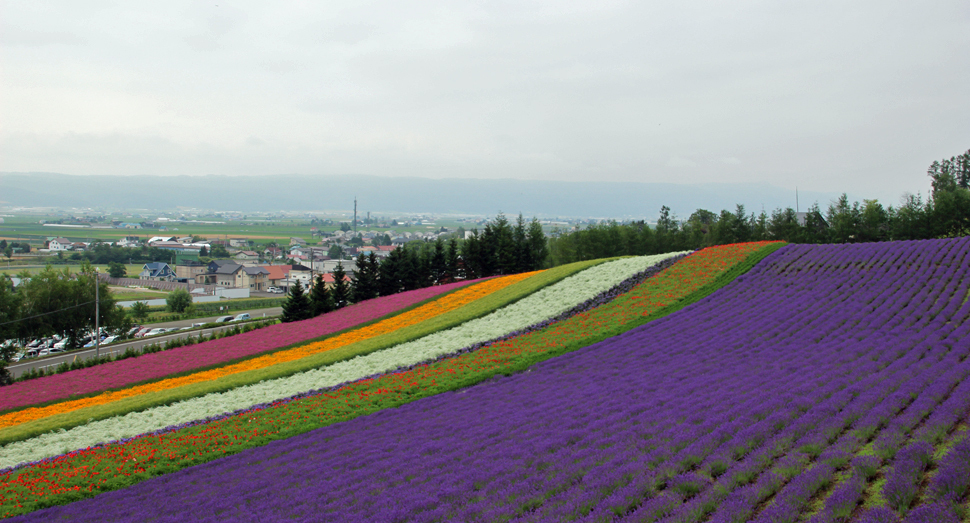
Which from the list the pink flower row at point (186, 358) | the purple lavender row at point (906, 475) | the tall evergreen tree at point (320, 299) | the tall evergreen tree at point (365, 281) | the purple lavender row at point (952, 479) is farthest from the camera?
the tall evergreen tree at point (365, 281)

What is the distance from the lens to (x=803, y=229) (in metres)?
71.2

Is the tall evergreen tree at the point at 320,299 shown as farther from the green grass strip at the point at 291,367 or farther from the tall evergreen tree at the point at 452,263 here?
the tall evergreen tree at the point at 452,263

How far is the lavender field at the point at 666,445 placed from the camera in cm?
705

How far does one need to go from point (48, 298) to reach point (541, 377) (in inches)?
2385

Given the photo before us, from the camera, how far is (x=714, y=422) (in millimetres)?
10383

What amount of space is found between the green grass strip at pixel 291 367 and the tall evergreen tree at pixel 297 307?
58.0ft

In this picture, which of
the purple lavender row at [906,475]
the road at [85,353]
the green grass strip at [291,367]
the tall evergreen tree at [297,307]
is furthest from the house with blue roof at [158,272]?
the purple lavender row at [906,475]

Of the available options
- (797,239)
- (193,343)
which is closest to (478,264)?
(193,343)

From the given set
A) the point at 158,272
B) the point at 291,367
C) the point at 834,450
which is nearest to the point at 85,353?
the point at 291,367

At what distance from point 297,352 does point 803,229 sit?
234ft

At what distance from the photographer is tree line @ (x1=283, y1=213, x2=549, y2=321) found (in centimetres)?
4912

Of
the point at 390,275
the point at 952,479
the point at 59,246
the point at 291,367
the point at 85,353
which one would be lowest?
the point at 85,353

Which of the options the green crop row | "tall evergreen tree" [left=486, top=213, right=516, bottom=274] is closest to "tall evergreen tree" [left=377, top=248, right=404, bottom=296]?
A: "tall evergreen tree" [left=486, top=213, right=516, bottom=274]

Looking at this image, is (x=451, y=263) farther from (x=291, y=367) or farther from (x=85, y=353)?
(x=85, y=353)
